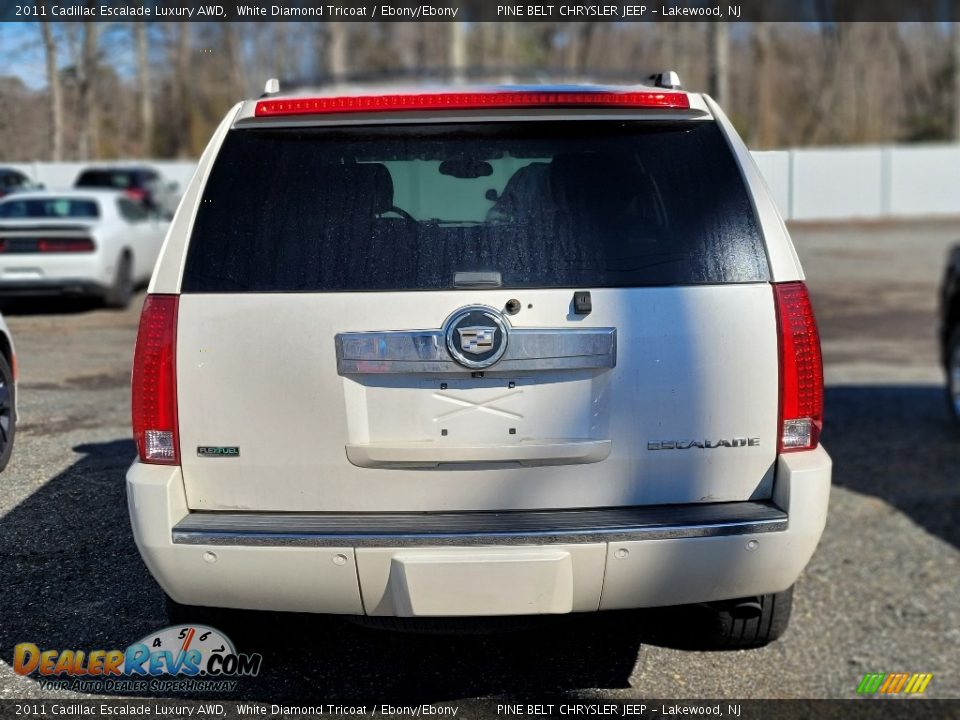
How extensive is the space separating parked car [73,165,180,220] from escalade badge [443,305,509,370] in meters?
6.39

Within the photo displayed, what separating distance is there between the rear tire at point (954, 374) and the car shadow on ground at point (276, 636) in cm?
506

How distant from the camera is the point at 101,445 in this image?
215 inches

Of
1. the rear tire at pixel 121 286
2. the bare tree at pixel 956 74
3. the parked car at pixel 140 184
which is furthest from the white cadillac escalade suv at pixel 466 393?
the bare tree at pixel 956 74

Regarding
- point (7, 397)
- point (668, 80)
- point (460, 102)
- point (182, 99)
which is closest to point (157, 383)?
point (460, 102)

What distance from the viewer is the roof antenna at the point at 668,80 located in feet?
13.3

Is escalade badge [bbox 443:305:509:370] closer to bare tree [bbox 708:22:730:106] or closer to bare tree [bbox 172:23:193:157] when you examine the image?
bare tree [bbox 172:23:193:157]

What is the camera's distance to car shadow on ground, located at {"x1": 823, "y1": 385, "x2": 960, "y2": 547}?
7270 millimetres

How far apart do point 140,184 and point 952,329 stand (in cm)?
1482

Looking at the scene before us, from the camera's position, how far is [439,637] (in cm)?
456

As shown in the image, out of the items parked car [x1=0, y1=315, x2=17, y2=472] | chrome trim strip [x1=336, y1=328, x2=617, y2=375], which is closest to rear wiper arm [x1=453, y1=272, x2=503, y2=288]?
chrome trim strip [x1=336, y1=328, x2=617, y2=375]

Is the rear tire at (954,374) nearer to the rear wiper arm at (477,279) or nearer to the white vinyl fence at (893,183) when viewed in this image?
the rear wiper arm at (477,279)

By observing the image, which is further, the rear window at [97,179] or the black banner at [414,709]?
the rear window at [97,179]

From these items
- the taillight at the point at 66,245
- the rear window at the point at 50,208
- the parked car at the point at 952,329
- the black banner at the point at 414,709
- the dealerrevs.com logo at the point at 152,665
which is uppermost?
the rear window at the point at 50,208

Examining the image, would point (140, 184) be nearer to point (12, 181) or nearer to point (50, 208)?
point (50, 208)
